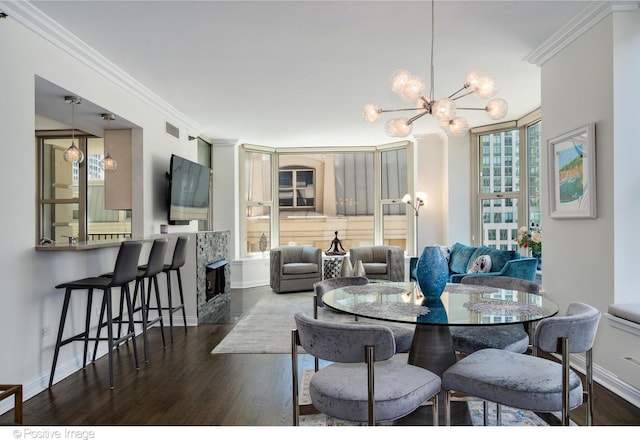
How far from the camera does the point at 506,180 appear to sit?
653 cm

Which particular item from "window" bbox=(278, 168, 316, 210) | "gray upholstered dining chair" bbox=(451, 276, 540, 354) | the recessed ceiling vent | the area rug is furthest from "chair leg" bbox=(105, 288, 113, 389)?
"window" bbox=(278, 168, 316, 210)

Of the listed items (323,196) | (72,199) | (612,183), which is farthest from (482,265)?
(72,199)

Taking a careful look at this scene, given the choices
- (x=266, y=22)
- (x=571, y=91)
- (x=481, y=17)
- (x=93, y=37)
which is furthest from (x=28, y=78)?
(x=571, y=91)

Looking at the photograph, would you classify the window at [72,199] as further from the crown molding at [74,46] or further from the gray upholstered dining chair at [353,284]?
the gray upholstered dining chair at [353,284]

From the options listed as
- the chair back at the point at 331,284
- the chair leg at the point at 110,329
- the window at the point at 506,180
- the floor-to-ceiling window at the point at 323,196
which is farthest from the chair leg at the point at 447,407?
the floor-to-ceiling window at the point at 323,196

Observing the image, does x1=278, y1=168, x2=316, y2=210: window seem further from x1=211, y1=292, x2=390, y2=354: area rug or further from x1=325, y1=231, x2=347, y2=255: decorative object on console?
x1=211, y1=292, x2=390, y2=354: area rug

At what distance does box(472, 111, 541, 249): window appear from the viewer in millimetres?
6036

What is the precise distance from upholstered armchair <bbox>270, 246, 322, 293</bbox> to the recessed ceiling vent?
8.09 feet

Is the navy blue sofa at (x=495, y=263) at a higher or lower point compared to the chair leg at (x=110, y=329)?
higher

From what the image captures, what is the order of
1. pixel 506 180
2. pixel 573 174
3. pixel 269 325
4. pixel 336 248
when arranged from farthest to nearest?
pixel 336 248 → pixel 506 180 → pixel 269 325 → pixel 573 174

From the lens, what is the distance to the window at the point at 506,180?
6036mm

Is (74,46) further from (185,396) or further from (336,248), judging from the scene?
(336,248)

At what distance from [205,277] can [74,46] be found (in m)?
2.92

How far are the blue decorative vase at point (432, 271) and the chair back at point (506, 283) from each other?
2.39 ft
